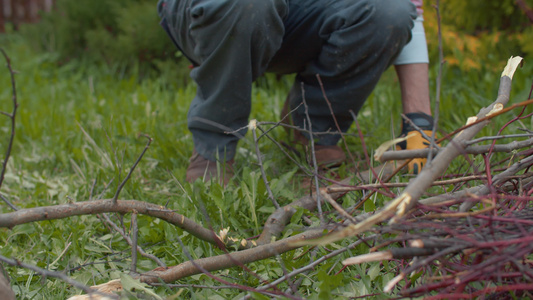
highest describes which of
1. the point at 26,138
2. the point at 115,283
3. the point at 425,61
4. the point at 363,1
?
the point at 363,1

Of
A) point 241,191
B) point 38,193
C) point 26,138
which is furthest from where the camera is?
point 26,138

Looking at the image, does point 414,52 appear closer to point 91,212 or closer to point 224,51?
point 224,51

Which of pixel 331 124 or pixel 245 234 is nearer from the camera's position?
pixel 245 234

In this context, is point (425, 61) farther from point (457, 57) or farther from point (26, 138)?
point (26, 138)

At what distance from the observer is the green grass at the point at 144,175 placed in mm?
1244

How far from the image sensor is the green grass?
124 cm

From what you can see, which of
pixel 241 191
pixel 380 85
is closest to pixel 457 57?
pixel 380 85

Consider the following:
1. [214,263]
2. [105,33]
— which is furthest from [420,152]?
[105,33]

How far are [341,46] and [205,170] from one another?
69cm

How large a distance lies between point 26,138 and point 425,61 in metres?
2.05

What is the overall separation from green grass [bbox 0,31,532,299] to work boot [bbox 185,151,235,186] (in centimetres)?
4

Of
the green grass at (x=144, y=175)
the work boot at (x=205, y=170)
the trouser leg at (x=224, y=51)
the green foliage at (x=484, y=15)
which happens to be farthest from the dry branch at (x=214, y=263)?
the green foliage at (x=484, y=15)

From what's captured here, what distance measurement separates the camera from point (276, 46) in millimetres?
1759

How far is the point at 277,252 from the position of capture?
44.1 inches
